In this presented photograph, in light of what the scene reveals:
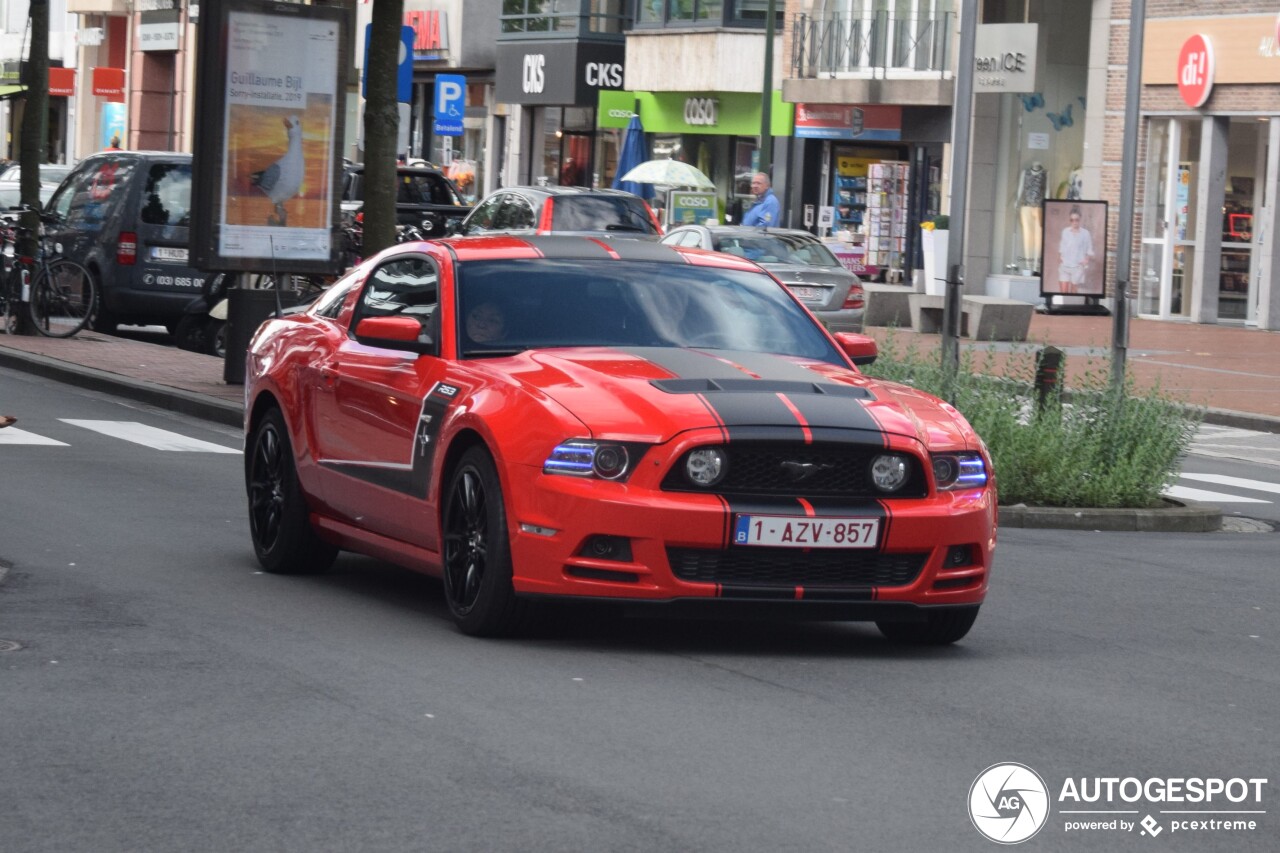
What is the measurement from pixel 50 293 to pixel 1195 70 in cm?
1887

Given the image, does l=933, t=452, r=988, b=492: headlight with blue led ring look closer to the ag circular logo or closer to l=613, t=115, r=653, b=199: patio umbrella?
the ag circular logo

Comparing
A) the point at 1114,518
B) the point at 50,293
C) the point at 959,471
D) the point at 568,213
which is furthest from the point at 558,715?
the point at 568,213

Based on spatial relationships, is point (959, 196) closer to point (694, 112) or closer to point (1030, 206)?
point (1030, 206)

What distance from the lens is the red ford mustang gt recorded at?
794cm

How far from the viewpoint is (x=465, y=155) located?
2355 inches

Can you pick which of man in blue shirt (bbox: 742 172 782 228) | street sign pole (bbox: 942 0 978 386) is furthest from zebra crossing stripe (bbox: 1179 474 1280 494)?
man in blue shirt (bbox: 742 172 782 228)

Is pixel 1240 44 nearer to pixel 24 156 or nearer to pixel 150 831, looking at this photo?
pixel 24 156

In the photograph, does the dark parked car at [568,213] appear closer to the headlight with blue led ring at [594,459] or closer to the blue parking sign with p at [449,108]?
the blue parking sign with p at [449,108]

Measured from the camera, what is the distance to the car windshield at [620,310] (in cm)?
906

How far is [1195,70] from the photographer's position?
119 ft

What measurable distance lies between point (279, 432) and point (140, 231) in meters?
14.0

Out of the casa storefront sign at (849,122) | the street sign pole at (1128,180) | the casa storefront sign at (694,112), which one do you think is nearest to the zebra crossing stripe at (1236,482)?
the street sign pole at (1128,180)

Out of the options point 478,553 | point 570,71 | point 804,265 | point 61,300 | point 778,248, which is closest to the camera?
point 478,553

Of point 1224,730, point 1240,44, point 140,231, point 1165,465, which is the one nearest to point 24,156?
point 140,231
